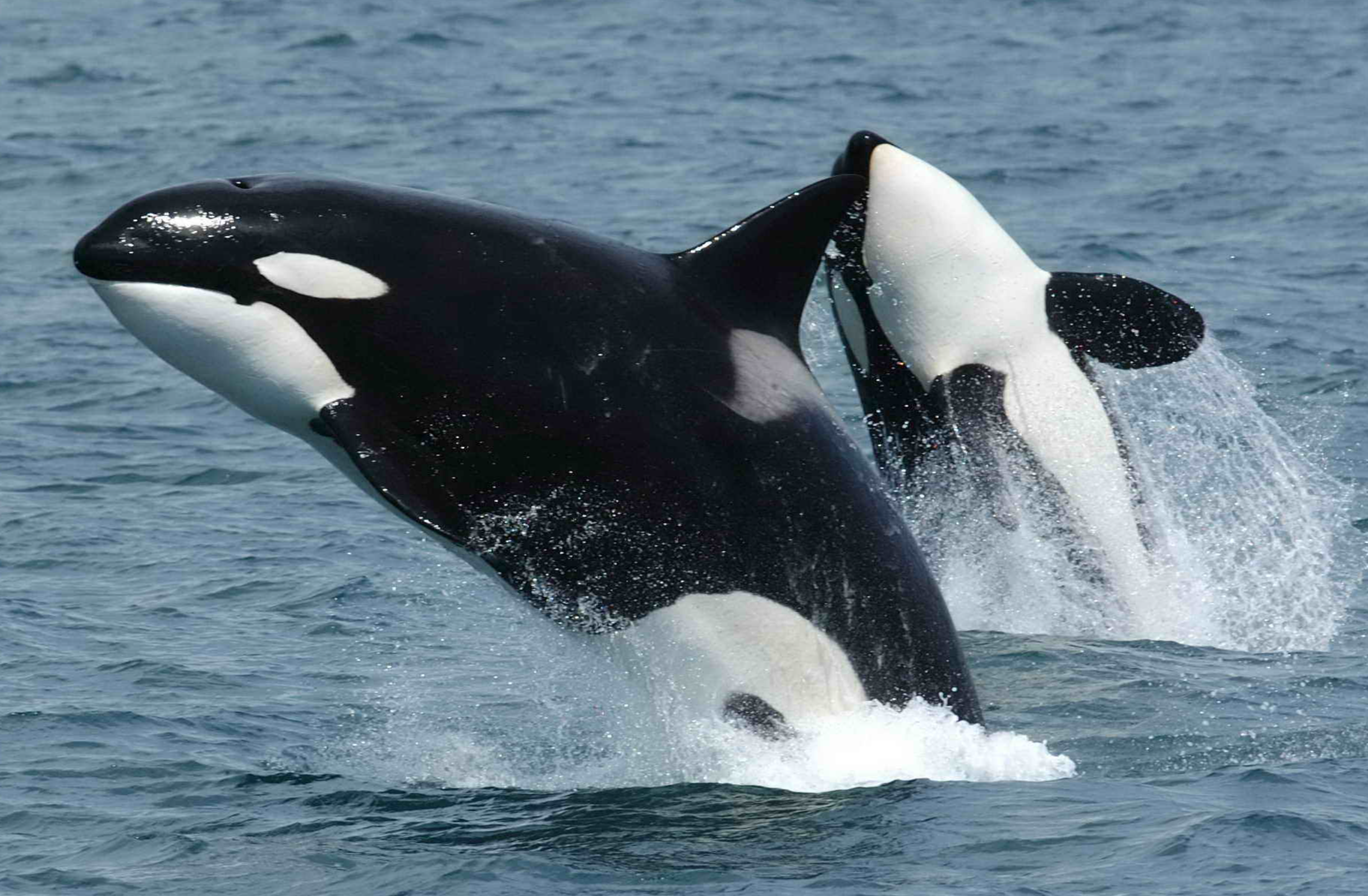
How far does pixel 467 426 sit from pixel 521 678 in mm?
3524

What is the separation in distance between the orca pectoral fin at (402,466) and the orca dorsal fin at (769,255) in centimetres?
141

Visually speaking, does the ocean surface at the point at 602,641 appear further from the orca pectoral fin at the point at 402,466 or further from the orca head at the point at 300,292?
the orca head at the point at 300,292

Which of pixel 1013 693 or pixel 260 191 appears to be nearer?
pixel 260 191

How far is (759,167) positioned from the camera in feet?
90.9

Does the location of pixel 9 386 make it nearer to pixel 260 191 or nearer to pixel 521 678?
pixel 521 678

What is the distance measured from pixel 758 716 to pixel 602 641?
2.54 feet

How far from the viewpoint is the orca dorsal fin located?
364 inches

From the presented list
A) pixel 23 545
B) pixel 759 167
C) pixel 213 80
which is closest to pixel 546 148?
pixel 759 167

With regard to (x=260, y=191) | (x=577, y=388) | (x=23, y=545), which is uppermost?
(x=260, y=191)

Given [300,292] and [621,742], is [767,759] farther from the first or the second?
[300,292]

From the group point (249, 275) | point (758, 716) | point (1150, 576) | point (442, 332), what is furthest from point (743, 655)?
point (1150, 576)

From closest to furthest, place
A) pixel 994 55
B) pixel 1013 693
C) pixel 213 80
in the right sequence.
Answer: pixel 1013 693 < pixel 213 80 < pixel 994 55

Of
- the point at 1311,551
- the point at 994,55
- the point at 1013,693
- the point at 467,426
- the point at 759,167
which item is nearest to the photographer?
the point at 467,426

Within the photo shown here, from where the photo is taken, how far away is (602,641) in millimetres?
9555
